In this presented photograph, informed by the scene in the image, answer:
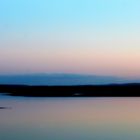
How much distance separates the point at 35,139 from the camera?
15.7 metres

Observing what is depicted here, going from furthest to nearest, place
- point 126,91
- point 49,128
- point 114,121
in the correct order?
point 126,91 < point 114,121 < point 49,128

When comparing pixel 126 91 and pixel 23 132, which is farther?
pixel 126 91

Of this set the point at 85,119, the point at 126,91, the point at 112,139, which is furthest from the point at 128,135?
the point at 126,91

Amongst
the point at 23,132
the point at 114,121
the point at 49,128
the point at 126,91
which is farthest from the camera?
the point at 126,91

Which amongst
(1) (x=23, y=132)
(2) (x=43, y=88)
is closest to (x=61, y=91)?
(2) (x=43, y=88)

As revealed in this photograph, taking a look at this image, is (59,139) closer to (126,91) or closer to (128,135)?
(128,135)

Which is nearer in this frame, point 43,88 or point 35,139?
→ point 35,139

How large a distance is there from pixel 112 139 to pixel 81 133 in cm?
197

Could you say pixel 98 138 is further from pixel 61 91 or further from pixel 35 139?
pixel 61 91

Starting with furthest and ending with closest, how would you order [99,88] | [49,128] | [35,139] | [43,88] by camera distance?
[43,88]
[99,88]
[49,128]
[35,139]

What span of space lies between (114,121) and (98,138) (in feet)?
18.9

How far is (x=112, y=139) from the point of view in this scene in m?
15.8

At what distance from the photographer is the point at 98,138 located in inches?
640

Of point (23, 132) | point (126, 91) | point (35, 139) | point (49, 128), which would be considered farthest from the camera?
point (126, 91)
